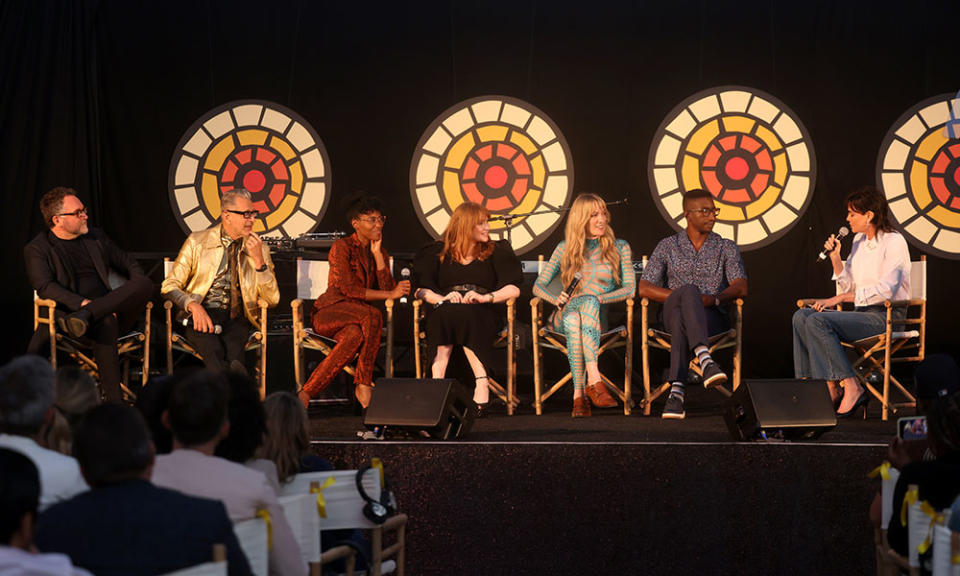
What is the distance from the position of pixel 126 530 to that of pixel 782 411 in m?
2.68

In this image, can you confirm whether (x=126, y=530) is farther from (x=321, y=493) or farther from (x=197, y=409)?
(x=321, y=493)

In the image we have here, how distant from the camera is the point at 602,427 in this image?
14.3 feet

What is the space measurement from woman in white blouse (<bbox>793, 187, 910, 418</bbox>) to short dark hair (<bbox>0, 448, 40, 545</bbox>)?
13.2ft

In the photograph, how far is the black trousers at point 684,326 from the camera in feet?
15.6

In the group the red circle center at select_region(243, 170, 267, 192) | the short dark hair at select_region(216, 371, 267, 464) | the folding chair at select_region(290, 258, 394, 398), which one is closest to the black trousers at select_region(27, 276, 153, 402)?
the folding chair at select_region(290, 258, 394, 398)

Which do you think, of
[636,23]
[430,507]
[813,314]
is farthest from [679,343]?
[636,23]

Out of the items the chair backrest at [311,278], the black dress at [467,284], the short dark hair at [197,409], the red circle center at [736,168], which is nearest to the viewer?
the short dark hair at [197,409]

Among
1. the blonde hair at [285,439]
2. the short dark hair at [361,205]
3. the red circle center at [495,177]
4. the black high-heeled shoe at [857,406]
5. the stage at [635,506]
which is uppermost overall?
the red circle center at [495,177]

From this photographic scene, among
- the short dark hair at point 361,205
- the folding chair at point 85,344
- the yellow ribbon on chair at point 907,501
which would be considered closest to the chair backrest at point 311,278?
the short dark hair at point 361,205

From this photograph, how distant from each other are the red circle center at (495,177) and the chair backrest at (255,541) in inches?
193

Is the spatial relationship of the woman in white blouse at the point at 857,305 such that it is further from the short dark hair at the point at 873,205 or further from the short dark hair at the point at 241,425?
the short dark hair at the point at 241,425

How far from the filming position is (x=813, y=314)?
4859mm

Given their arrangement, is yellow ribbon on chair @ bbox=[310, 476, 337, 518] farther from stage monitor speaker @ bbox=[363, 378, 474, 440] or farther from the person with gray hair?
stage monitor speaker @ bbox=[363, 378, 474, 440]

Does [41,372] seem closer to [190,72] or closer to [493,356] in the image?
[493,356]
